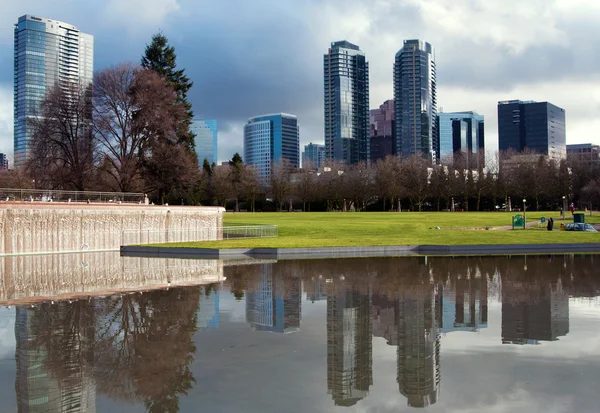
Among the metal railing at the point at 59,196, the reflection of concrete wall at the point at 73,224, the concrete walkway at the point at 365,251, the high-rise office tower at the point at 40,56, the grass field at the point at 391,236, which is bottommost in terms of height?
the concrete walkway at the point at 365,251

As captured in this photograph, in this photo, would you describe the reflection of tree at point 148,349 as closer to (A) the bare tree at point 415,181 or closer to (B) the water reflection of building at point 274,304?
(B) the water reflection of building at point 274,304

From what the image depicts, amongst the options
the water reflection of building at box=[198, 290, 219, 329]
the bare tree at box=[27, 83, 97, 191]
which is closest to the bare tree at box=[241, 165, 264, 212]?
the bare tree at box=[27, 83, 97, 191]

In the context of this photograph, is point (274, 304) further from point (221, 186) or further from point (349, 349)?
point (221, 186)

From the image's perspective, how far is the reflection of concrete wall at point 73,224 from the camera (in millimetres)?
30688

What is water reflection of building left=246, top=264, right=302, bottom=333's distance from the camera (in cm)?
1130

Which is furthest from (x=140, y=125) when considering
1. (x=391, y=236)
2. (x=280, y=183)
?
(x=280, y=183)

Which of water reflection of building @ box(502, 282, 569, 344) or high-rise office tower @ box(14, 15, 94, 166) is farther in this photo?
high-rise office tower @ box(14, 15, 94, 166)

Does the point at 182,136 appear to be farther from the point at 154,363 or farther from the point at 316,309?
the point at 154,363

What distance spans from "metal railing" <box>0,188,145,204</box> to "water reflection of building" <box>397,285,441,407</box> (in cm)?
2658

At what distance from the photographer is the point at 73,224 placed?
33188 mm

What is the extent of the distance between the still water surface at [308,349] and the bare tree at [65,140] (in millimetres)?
29052

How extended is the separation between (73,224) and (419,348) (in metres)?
Answer: 29.0

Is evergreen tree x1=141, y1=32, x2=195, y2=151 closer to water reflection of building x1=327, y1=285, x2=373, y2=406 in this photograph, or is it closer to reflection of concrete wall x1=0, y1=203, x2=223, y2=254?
reflection of concrete wall x1=0, y1=203, x2=223, y2=254

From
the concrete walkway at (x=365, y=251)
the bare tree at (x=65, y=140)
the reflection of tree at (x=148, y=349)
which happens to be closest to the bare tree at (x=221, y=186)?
the bare tree at (x=65, y=140)
